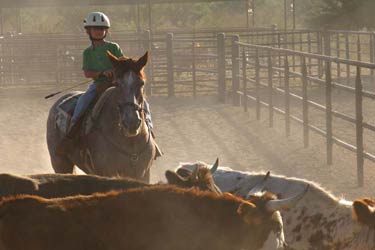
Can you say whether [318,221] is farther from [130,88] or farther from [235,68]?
[235,68]

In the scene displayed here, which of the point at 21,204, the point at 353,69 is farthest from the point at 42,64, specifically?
the point at 21,204

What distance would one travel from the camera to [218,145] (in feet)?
48.7

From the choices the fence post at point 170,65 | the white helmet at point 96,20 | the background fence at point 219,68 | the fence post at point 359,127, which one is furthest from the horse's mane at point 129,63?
the fence post at point 170,65

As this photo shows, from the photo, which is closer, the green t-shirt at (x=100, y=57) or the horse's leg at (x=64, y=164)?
the green t-shirt at (x=100, y=57)

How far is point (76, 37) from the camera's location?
2808cm

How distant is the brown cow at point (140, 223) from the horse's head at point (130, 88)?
3.81 meters

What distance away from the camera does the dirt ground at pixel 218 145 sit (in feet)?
40.3

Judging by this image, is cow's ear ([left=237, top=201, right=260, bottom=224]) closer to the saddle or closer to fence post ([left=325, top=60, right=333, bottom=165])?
the saddle

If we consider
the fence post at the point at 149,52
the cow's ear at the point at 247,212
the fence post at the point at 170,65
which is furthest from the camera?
the fence post at the point at 149,52

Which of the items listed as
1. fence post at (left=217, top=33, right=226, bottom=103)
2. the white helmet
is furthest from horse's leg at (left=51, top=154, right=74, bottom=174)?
fence post at (left=217, top=33, right=226, bottom=103)

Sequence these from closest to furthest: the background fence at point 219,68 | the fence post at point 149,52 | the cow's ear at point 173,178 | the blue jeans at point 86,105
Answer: the cow's ear at point 173,178, the blue jeans at point 86,105, the background fence at point 219,68, the fence post at point 149,52

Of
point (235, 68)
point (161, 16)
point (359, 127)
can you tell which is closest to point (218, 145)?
point (359, 127)

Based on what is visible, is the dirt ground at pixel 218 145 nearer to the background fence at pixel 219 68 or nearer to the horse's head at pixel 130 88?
the background fence at pixel 219 68

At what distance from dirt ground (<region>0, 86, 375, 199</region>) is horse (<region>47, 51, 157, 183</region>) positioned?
2608 millimetres
